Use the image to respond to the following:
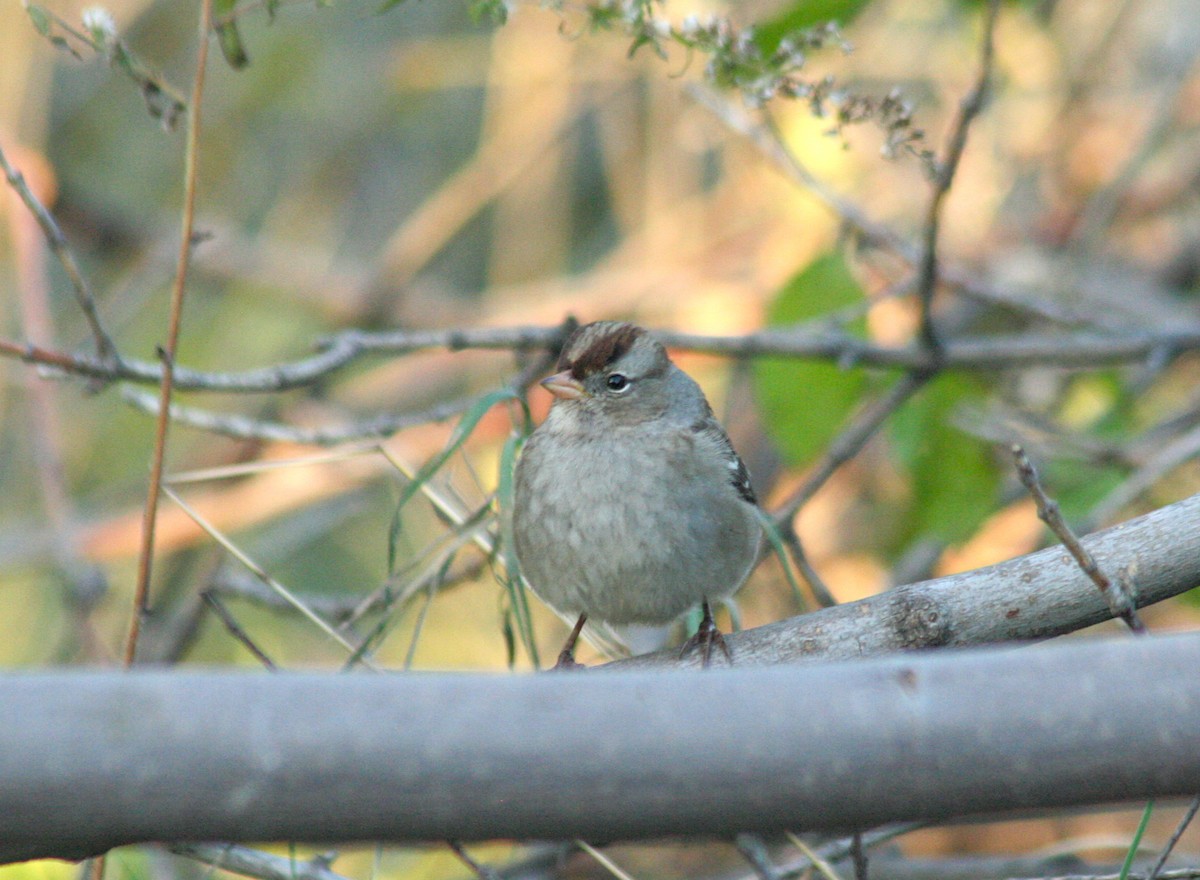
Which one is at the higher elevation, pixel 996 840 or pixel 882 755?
pixel 996 840

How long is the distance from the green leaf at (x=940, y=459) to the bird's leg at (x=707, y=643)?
123 centimetres

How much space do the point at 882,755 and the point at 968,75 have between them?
5.32 metres

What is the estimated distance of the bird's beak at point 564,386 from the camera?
341cm

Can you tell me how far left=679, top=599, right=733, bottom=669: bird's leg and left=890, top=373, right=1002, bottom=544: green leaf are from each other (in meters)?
1.23

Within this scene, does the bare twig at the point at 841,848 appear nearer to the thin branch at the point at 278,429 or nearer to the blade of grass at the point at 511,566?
the blade of grass at the point at 511,566

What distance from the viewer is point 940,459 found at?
157 inches

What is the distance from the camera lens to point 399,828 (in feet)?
4.44

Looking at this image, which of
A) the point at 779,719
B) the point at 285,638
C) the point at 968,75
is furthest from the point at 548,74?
the point at 779,719

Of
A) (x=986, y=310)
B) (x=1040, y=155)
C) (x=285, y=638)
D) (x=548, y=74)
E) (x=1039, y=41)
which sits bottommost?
(x=285, y=638)

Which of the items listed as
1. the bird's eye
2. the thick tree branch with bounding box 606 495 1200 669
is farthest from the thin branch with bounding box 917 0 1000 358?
the thick tree branch with bounding box 606 495 1200 669

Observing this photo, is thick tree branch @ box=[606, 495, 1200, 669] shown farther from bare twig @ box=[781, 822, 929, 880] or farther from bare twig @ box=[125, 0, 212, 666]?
bare twig @ box=[125, 0, 212, 666]

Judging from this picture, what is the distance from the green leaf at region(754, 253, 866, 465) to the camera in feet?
12.6

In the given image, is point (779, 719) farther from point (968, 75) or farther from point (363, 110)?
point (363, 110)

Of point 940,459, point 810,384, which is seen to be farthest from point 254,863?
point 940,459
